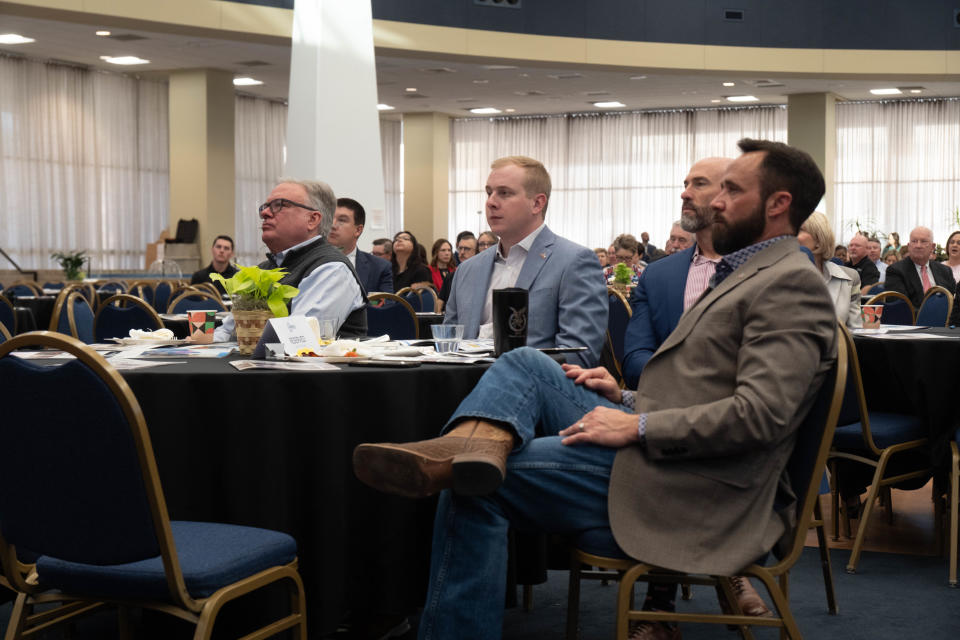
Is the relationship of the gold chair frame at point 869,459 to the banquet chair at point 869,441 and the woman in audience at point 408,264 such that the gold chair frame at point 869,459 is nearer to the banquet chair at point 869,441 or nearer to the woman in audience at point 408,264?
the banquet chair at point 869,441

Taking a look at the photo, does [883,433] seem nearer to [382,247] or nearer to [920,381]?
[920,381]

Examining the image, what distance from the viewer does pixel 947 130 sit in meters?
18.2

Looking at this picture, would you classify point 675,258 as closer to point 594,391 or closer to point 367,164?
point 594,391

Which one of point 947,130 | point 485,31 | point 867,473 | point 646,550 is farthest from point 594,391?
point 947,130

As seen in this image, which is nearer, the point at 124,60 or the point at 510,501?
the point at 510,501

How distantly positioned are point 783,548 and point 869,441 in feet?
5.23

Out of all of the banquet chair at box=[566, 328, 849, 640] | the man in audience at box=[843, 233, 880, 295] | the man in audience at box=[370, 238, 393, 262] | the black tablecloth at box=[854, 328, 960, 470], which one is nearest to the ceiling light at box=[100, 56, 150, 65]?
the man in audience at box=[370, 238, 393, 262]

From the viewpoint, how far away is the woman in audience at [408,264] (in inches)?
359

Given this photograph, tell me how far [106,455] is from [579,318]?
5.57ft

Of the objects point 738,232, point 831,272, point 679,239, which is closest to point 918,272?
point 679,239

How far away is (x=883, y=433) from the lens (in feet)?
11.6

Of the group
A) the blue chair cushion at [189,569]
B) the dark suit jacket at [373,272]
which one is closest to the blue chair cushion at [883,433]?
the blue chair cushion at [189,569]

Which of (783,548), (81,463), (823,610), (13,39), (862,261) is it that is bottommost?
(823,610)

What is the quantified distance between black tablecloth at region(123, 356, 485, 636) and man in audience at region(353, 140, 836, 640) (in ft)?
1.12
